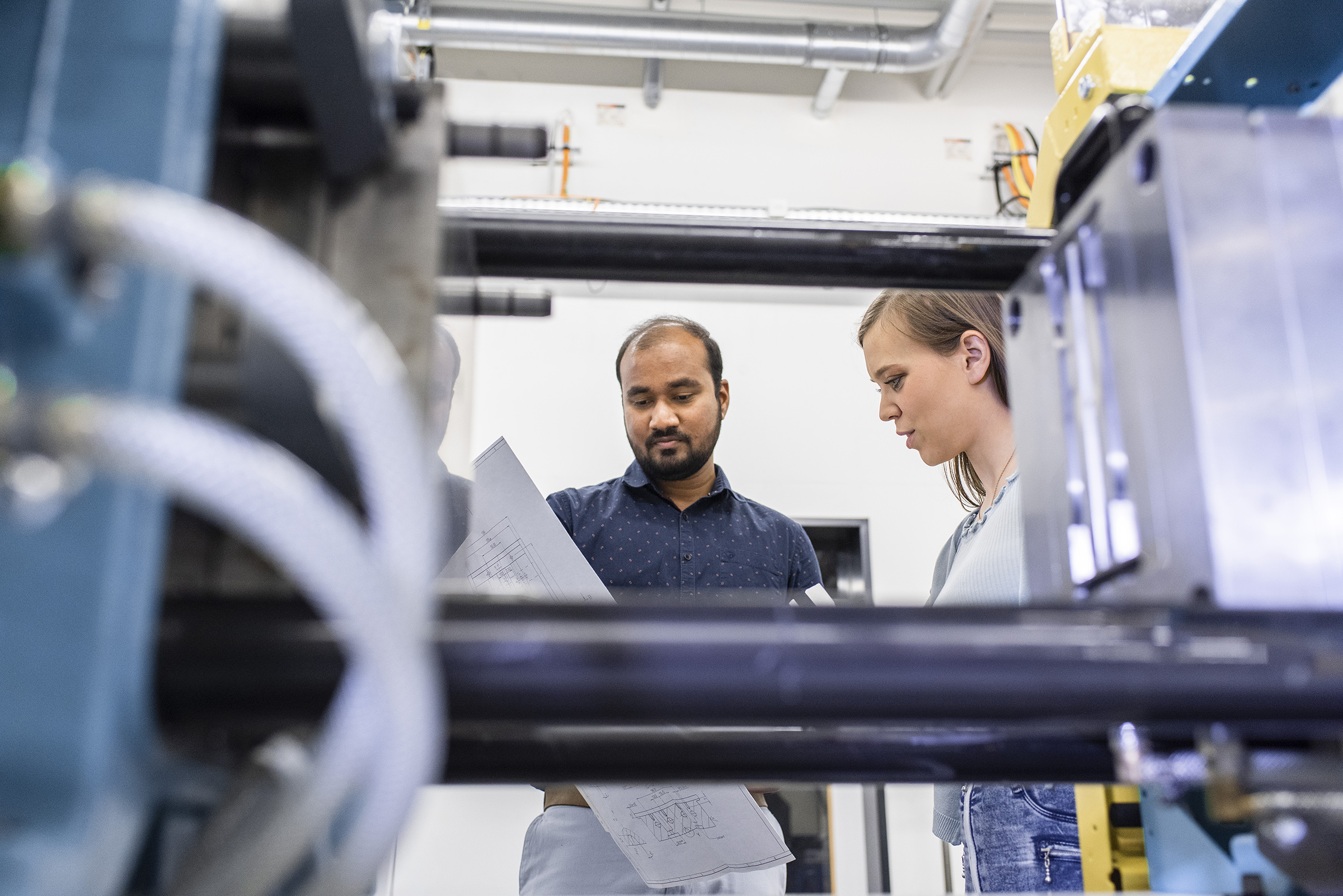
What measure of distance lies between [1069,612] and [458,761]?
0.35 m

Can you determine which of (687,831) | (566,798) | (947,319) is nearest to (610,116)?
(947,319)

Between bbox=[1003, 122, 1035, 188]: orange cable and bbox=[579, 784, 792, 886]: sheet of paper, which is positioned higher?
bbox=[1003, 122, 1035, 188]: orange cable

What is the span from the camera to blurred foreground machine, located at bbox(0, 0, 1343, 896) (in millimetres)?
280

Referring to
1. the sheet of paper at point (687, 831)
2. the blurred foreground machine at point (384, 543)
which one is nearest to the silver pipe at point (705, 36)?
the sheet of paper at point (687, 831)

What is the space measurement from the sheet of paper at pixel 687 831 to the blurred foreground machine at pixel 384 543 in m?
0.58

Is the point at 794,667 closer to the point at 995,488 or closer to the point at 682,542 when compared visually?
the point at 995,488

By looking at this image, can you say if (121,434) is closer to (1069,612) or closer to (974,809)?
(1069,612)

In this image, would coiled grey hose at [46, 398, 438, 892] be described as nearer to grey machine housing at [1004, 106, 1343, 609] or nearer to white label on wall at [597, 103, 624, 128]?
grey machine housing at [1004, 106, 1343, 609]

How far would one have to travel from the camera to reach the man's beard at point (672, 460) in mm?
1916

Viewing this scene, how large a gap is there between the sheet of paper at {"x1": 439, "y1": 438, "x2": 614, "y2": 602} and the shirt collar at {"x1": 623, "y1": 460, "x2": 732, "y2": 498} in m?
0.96

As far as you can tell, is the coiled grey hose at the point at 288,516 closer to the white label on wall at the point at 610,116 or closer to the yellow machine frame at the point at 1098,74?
→ the yellow machine frame at the point at 1098,74

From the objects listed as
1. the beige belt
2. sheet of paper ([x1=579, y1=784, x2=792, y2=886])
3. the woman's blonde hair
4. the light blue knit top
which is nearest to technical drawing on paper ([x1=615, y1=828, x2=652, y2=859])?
sheet of paper ([x1=579, y1=784, x2=792, y2=886])

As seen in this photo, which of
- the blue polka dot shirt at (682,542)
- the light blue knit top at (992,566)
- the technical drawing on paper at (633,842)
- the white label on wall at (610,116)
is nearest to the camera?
the light blue knit top at (992,566)

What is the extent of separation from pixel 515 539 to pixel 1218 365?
2.28 ft
